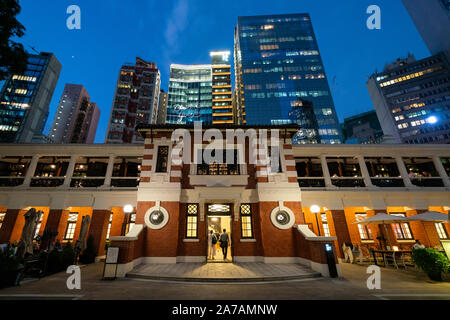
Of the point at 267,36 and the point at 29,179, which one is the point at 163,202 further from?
the point at 267,36

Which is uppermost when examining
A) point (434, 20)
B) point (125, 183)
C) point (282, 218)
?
point (434, 20)

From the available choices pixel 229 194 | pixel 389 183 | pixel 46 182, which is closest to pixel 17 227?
pixel 46 182

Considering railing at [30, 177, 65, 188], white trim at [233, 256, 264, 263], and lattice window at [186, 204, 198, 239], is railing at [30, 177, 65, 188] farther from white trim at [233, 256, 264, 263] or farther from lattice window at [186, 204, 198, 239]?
white trim at [233, 256, 264, 263]

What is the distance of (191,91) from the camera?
8644 cm

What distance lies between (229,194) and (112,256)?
6.89 metres

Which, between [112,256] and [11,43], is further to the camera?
[11,43]

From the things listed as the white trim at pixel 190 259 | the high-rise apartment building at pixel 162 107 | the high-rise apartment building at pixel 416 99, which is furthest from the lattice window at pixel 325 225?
the high-rise apartment building at pixel 162 107

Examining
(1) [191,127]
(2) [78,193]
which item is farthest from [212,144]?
(2) [78,193]

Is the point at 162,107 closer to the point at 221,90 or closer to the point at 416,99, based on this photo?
the point at 221,90

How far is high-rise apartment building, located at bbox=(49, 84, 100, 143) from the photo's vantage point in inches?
4810

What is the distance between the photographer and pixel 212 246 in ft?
41.0

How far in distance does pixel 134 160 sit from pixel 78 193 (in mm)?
4924

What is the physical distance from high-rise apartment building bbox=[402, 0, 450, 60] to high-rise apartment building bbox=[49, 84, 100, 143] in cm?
19370

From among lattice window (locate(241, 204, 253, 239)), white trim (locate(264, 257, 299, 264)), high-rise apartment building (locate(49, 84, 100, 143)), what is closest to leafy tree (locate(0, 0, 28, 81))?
lattice window (locate(241, 204, 253, 239))
